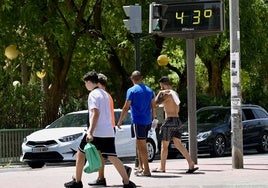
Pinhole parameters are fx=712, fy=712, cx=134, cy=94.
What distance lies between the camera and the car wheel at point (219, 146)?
72.1 feet

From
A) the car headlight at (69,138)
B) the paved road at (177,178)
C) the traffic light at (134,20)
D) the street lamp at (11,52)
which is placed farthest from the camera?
the street lamp at (11,52)

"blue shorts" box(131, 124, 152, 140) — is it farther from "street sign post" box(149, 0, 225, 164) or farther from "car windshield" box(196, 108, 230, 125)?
"car windshield" box(196, 108, 230, 125)

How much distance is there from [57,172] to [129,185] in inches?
158

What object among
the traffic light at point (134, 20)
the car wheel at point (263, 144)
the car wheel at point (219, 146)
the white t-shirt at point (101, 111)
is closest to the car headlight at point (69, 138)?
the traffic light at point (134, 20)

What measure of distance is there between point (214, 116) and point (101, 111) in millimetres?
12527

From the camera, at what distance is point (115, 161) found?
11.2 metres

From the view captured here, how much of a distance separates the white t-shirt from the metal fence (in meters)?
10.5

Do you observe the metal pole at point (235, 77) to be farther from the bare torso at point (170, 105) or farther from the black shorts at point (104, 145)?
the black shorts at point (104, 145)

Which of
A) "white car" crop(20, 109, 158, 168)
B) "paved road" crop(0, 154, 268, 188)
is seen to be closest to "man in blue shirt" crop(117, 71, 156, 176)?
"paved road" crop(0, 154, 268, 188)

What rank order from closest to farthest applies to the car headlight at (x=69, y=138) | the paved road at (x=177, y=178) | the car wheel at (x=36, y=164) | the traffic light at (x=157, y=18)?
1. the paved road at (x=177, y=178)
2. the traffic light at (x=157, y=18)
3. the car headlight at (x=69, y=138)
4. the car wheel at (x=36, y=164)

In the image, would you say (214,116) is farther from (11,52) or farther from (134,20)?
(134,20)

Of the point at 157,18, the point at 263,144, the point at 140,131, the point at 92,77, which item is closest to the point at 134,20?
the point at 157,18

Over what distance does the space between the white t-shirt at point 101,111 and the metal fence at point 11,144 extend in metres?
10.5

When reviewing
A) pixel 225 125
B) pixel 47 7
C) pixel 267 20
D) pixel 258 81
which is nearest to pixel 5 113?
pixel 47 7
